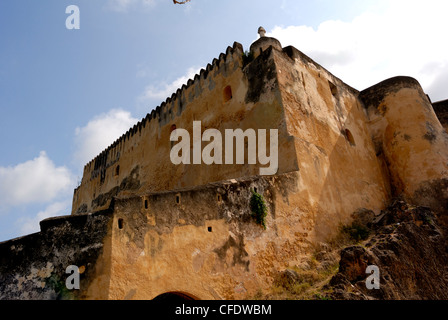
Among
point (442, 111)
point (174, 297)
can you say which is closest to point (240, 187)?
point (174, 297)

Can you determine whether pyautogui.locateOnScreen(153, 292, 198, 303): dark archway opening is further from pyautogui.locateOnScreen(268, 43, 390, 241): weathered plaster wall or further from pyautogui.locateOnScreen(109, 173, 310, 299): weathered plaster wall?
pyautogui.locateOnScreen(268, 43, 390, 241): weathered plaster wall

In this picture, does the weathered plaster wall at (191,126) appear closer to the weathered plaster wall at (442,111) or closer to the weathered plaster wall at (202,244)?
the weathered plaster wall at (202,244)

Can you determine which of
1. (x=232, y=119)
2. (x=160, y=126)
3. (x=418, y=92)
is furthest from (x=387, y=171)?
(x=160, y=126)

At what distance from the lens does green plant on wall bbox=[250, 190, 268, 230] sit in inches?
277

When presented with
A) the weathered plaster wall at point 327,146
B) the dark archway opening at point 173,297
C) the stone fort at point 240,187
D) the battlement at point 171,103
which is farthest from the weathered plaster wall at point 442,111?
the dark archway opening at point 173,297

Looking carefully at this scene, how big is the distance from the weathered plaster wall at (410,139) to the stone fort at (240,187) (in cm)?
4

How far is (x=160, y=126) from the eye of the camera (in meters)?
15.9

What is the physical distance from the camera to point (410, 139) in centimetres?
1273

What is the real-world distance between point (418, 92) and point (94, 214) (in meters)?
13.6

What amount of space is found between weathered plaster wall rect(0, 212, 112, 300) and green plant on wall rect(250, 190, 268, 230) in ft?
9.99

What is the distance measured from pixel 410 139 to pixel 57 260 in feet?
41.4

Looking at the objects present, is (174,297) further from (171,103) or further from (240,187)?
(171,103)

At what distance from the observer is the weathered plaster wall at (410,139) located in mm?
11719

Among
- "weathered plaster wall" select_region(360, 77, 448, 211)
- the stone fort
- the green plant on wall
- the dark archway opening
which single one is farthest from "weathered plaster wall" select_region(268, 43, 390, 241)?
the dark archway opening
